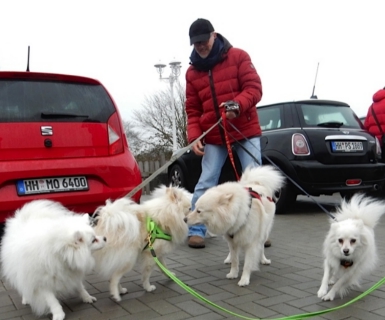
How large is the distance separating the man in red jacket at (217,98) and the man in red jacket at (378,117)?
4.34 meters

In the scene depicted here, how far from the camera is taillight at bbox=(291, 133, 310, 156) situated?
7.22 metres

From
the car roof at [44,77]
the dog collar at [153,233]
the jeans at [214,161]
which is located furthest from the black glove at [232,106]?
the dog collar at [153,233]

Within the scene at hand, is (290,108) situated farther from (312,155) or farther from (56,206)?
(56,206)

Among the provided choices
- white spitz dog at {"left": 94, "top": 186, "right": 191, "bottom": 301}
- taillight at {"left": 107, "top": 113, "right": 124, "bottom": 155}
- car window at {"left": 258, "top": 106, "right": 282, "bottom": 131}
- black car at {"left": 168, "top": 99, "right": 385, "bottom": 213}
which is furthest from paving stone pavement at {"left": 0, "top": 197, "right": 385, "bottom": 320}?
car window at {"left": 258, "top": 106, "right": 282, "bottom": 131}

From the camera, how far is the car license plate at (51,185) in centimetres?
416

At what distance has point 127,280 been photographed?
4.16m

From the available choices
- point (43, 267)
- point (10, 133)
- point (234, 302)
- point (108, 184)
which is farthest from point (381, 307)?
point (10, 133)

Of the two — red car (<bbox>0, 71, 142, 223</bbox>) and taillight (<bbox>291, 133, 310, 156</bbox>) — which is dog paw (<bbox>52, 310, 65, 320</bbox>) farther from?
taillight (<bbox>291, 133, 310, 156</bbox>)

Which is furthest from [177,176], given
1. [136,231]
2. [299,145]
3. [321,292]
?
[321,292]

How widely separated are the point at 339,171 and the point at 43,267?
5.47 meters

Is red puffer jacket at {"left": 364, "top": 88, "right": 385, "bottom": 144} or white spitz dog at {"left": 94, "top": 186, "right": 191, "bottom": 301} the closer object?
white spitz dog at {"left": 94, "top": 186, "right": 191, "bottom": 301}

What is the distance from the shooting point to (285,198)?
770 centimetres

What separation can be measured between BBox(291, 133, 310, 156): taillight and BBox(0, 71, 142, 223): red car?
3.34 meters

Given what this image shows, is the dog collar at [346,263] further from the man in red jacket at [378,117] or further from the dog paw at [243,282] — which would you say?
the man in red jacket at [378,117]
